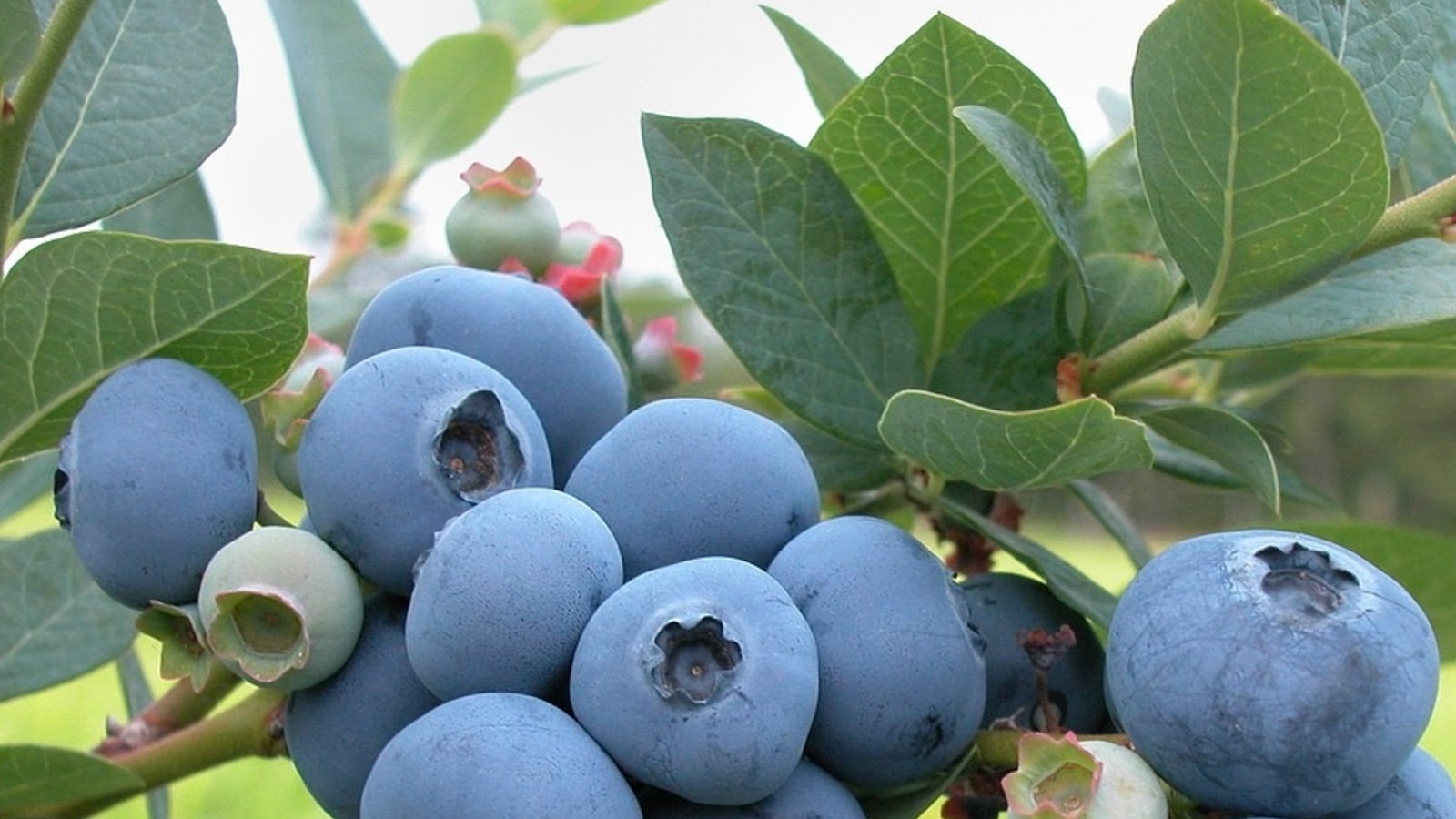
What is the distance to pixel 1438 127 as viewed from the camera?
783mm

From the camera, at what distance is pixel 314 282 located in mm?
1312

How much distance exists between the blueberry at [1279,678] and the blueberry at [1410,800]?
2 cm

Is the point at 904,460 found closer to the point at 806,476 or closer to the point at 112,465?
the point at 806,476

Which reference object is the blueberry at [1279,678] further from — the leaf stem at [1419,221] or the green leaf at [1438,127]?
the green leaf at [1438,127]

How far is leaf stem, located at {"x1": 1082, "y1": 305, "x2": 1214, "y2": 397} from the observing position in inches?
28.0

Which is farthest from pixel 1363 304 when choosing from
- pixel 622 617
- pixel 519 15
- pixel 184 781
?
pixel 184 781

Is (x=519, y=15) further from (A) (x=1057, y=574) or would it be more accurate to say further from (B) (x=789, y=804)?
(B) (x=789, y=804)

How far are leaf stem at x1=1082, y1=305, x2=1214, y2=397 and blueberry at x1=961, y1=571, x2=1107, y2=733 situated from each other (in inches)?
5.1

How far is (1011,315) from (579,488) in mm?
280

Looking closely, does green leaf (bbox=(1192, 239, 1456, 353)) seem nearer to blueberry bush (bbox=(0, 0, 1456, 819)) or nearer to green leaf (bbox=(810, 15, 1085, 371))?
blueberry bush (bbox=(0, 0, 1456, 819))

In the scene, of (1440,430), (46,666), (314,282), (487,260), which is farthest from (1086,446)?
(1440,430)

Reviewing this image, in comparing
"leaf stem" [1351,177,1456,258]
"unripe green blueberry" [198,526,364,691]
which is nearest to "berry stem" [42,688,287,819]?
"unripe green blueberry" [198,526,364,691]

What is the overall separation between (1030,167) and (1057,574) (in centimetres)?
19

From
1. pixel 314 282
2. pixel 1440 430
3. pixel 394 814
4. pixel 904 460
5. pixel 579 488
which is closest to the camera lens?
pixel 394 814
